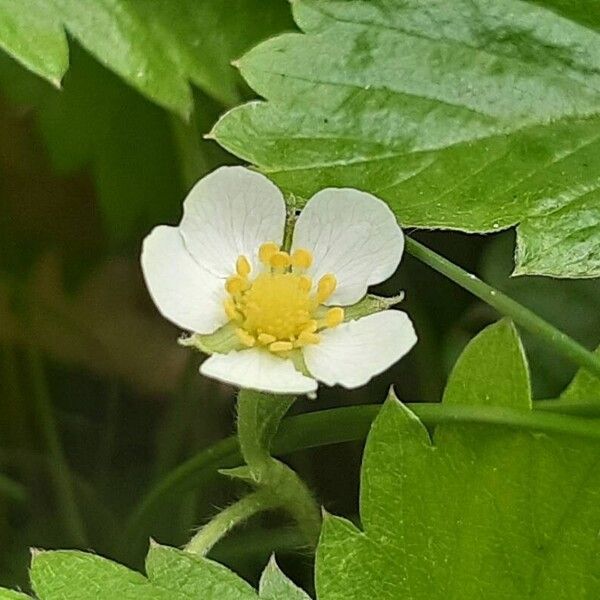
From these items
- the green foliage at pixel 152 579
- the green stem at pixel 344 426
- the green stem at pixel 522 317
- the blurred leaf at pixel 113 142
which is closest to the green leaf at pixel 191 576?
the green foliage at pixel 152 579

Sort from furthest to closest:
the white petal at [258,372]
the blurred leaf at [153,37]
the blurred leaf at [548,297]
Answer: the blurred leaf at [548,297] → the blurred leaf at [153,37] → the white petal at [258,372]

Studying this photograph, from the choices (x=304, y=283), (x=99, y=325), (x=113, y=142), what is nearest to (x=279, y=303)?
(x=304, y=283)

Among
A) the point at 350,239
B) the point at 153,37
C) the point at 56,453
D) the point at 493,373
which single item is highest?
the point at 153,37

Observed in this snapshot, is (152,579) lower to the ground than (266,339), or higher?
lower

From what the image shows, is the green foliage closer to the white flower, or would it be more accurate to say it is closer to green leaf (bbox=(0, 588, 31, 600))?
green leaf (bbox=(0, 588, 31, 600))

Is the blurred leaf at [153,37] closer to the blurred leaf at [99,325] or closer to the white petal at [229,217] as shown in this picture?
the white petal at [229,217]

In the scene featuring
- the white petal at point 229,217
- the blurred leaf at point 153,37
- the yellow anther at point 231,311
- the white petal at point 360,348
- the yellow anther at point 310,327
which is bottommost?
the white petal at point 360,348

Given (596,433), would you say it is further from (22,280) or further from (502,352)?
(22,280)

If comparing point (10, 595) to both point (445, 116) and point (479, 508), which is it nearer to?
point (479, 508)
